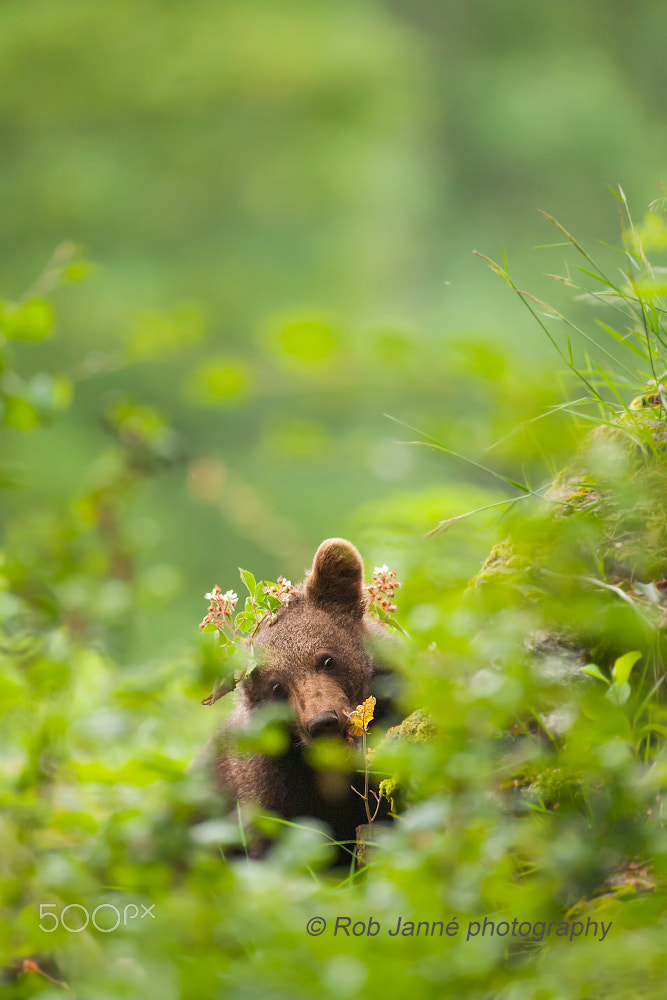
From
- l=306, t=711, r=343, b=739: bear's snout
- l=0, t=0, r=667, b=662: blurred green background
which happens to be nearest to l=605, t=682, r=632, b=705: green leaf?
l=306, t=711, r=343, b=739: bear's snout

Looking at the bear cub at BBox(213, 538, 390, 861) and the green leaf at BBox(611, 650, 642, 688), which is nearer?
the green leaf at BBox(611, 650, 642, 688)

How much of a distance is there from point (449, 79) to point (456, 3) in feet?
4.36

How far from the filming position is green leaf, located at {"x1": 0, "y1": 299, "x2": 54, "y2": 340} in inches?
123

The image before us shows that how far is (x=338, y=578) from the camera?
2.88m

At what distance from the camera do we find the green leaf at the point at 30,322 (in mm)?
3115

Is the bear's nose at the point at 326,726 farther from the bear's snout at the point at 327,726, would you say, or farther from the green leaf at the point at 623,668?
the green leaf at the point at 623,668

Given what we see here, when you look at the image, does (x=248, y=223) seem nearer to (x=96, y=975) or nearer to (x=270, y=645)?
(x=270, y=645)

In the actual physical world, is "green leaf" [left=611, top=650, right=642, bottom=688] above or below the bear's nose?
above

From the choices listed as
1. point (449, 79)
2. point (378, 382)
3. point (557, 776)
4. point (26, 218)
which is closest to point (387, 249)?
point (449, 79)

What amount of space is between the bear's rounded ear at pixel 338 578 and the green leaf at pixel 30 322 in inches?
51.7

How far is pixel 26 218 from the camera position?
1054 centimetres

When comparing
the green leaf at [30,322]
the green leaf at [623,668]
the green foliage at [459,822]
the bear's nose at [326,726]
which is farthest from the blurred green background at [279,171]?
the green leaf at [623,668]

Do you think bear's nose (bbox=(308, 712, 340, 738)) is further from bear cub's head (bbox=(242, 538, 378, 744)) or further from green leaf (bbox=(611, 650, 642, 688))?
green leaf (bbox=(611, 650, 642, 688))

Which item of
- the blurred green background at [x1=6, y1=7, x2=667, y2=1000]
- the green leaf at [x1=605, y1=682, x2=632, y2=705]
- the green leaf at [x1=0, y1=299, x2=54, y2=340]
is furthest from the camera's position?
the green leaf at [x1=0, y1=299, x2=54, y2=340]
